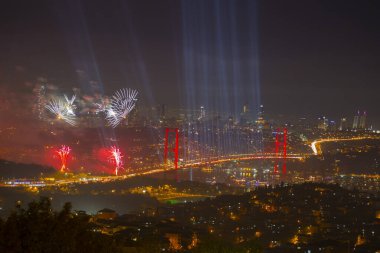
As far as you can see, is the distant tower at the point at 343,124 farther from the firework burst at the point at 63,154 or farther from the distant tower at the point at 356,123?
the firework burst at the point at 63,154

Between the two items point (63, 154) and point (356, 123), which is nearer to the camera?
point (63, 154)

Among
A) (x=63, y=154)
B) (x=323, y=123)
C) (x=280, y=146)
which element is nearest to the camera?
(x=63, y=154)

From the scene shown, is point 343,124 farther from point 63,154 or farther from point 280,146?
point 63,154

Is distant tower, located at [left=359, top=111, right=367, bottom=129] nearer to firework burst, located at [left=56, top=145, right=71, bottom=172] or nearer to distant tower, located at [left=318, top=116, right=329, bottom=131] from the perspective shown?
distant tower, located at [left=318, top=116, right=329, bottom=131]

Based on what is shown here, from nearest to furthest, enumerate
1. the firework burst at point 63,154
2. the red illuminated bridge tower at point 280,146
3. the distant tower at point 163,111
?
the firework burst at point 63,154 < the red illuminated bridge tower at point 280,146 < the distant tower at point 163,111

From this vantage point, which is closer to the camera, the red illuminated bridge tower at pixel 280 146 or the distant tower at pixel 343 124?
the red illuminated bridge tower at pixel 280 146

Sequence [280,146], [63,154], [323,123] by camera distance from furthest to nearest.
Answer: [323,123] < [280,146] < [63,154]

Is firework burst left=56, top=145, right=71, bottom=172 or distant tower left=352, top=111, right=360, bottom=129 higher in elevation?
distant tower left=352, top=111, right=360, bottom=129

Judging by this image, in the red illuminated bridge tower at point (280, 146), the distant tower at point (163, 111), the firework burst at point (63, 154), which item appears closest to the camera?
the firework burst at point (63, 154)

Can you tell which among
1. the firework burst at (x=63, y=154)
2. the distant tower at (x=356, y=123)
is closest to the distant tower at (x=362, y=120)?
the distant tower at (x=356, y=123)

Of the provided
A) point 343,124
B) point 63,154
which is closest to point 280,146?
point 343,124

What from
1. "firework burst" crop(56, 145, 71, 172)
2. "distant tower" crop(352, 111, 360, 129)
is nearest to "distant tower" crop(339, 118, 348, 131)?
"distant tower" crop(352, 111, 360, 129)

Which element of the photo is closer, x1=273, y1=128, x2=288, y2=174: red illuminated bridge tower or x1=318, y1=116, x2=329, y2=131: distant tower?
x1=273, y1=128, x2=288, y2=174: red illuminated bridge tower
